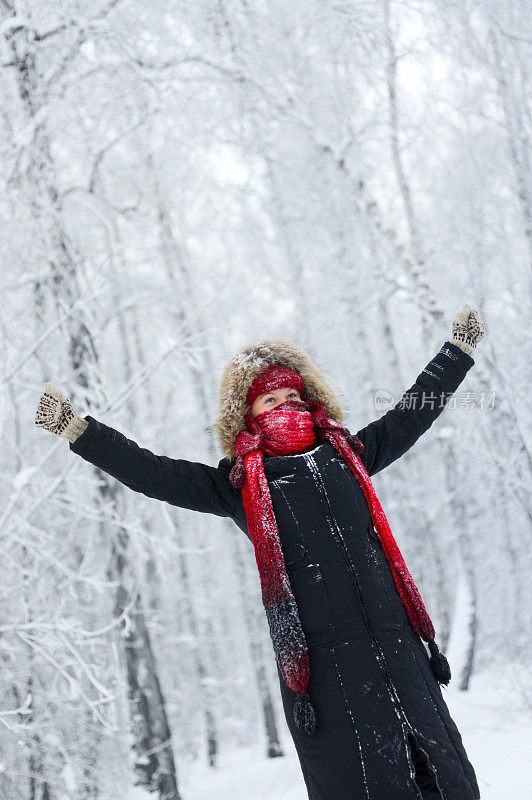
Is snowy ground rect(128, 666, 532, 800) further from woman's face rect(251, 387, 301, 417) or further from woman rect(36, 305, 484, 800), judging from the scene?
woman's face rect(251, 387, 301, 417)

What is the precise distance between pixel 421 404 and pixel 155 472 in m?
1.04

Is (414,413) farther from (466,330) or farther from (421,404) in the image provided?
(466,330)

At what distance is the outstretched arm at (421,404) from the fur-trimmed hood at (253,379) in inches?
8.9

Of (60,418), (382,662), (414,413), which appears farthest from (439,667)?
(60,418)

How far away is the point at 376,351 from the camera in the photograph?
52.7 ft

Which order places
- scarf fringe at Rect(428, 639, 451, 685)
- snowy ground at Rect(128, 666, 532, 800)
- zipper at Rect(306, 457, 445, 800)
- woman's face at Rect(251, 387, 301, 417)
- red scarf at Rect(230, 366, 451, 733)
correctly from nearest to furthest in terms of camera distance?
zipper at Rect(306, 457, 445, 800) → red scarf at Rect(230, 366, 451, 733) → scarf fringe at Rect(428, 639, 451, 685) → woman's face at Rect(251, 387, 301, 417) → snowy ground at Rect(128, 666, 532, 800)

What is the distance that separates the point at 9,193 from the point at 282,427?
3446 millimetres

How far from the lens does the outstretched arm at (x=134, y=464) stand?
86.9 inches

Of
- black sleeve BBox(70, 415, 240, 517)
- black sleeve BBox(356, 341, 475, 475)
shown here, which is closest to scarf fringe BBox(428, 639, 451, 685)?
black sleeve BBox(356, 341, 475, 475)

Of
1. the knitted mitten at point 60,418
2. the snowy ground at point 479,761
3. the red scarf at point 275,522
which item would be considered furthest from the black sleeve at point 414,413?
the knitted mitten at point 60,418

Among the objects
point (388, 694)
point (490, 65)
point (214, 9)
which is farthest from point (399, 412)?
point (490, 65)

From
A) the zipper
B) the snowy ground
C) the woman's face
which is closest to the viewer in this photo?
the zipper

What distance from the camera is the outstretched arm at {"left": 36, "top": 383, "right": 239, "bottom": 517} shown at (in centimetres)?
221

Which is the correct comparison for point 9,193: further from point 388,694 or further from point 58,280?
point 388,694
